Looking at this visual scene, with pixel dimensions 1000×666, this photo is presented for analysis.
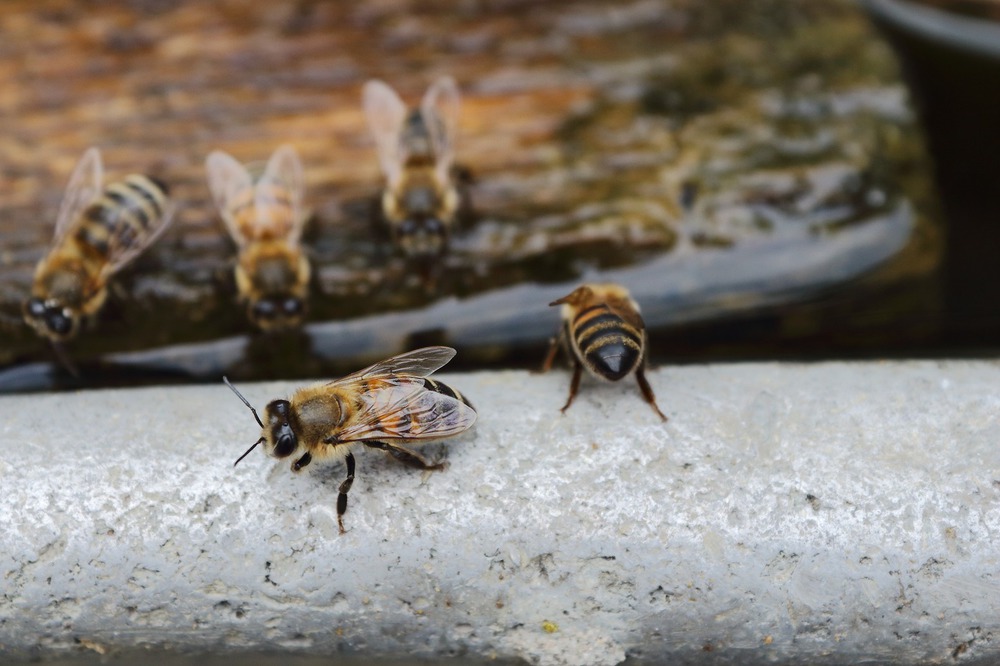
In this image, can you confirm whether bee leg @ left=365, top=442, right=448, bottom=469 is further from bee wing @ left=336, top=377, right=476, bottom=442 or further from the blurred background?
the blurred background

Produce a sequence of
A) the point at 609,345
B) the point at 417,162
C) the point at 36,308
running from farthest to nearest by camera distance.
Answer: the point at 417,162 → the point at 36,308 → the point at 609,345

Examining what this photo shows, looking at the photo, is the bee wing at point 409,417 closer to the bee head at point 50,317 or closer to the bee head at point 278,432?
the bee head at point 278,432

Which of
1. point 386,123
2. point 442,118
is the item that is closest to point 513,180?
point 442,118

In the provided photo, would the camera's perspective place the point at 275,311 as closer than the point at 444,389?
No

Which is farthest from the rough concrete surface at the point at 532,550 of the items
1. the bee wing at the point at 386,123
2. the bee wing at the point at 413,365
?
the bee wing at the point at 386,123

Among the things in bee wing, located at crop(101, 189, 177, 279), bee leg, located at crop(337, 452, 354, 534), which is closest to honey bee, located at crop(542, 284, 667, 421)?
bee leg, located at crop(337, 452, 354, 534)

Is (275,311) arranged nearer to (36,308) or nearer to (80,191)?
(36,308)
